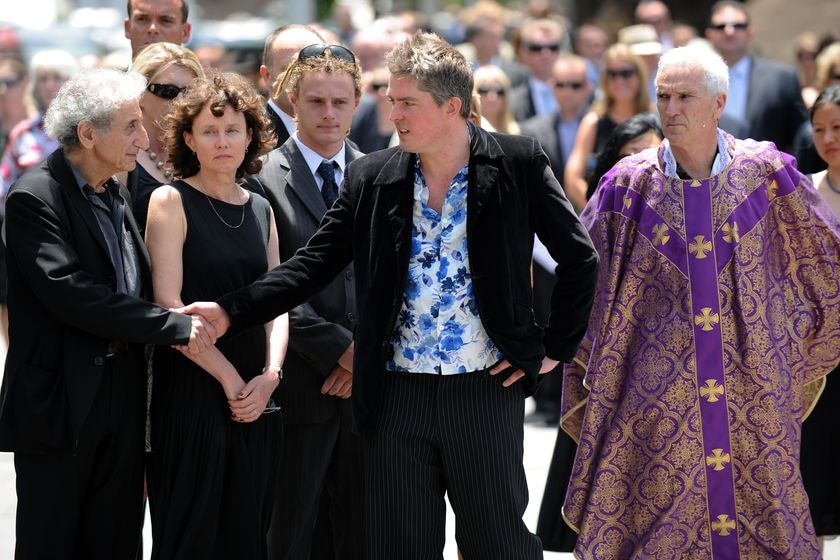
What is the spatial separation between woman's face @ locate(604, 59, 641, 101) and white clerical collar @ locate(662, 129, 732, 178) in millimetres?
3583

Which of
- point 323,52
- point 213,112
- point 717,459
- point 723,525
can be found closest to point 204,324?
point 213,112

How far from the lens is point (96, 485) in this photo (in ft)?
15.7

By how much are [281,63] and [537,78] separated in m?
5.83

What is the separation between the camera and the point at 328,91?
5.44 meters

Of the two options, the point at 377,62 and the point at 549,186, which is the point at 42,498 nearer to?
the point at 549,186

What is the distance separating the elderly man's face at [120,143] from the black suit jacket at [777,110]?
18.9ft

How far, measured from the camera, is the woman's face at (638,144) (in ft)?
20.0

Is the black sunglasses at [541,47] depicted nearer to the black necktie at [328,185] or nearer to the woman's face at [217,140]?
the black necktie at [328,185]

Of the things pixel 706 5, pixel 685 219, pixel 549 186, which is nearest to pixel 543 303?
pixel 685 219

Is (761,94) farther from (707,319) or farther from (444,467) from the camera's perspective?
(444,467)

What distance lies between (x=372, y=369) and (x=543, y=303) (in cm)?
428

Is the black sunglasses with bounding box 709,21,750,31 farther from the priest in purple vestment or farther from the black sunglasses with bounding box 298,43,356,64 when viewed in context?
the black sunglasses with bounding box 298,43,356,64

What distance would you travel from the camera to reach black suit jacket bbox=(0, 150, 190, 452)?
4.61 metres

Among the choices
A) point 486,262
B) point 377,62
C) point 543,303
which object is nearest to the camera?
point 486,262
